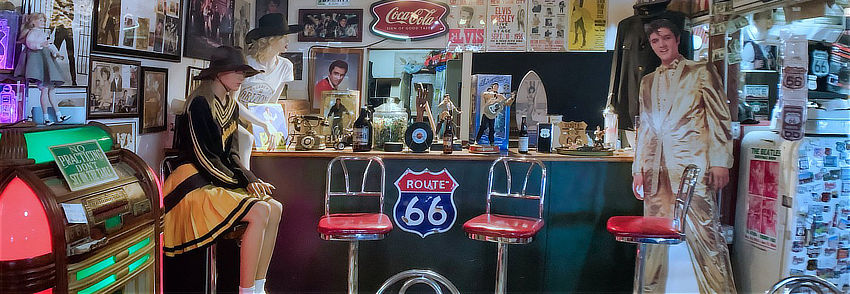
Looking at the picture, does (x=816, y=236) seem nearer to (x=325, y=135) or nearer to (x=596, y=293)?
(x=596, y=293)

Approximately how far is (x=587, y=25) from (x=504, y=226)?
1.80m

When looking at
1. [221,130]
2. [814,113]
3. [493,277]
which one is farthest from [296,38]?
[814,113]

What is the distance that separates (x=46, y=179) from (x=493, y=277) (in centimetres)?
271

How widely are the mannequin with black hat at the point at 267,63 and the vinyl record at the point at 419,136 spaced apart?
2.82 ft

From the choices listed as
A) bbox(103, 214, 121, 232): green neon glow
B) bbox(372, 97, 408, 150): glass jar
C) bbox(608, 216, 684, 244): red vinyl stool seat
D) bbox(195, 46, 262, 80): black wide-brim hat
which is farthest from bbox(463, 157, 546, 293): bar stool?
bbox(103, 214, 121, 232): green neon glow

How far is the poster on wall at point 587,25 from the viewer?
4.67 meters

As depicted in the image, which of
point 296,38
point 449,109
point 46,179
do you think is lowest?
point 46,179

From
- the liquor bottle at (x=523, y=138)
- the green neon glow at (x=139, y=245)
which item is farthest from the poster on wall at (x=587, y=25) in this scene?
the green neon glow at (x=139, y=245)

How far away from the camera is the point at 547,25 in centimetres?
470

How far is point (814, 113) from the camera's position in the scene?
12.5 ft

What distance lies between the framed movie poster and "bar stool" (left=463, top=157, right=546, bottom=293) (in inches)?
77.6

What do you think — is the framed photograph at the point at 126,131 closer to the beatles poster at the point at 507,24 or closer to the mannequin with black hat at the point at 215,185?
the mannequin with black hat at the point at 215,185

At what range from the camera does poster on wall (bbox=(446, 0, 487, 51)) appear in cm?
468

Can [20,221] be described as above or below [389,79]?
below
